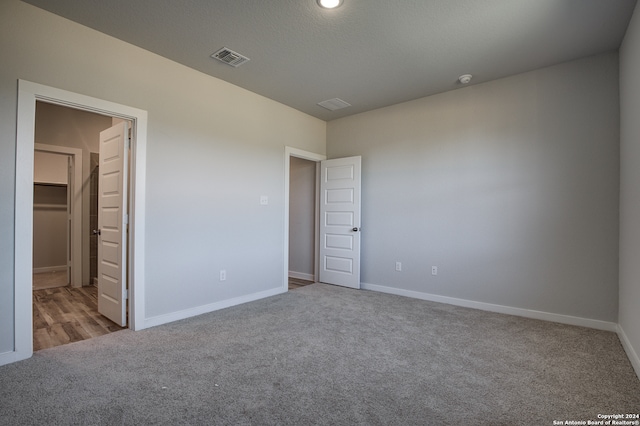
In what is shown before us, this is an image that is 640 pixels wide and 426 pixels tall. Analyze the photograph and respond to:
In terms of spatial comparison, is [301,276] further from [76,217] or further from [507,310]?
[76,217]

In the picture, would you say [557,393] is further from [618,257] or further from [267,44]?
[267,44]

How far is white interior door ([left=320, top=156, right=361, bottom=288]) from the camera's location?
187 inches

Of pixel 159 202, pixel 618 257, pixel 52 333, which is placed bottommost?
pixel 52 333

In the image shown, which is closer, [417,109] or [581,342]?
[581,342]

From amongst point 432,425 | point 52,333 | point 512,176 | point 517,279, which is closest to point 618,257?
point 517,279

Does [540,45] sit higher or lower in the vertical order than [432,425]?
higher

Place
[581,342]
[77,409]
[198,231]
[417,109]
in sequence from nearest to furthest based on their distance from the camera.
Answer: [77,409] < [581,342] < [198,231] < [417,109]

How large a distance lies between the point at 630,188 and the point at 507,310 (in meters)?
1.72

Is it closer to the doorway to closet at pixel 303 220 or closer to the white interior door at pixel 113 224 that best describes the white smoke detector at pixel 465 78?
the doorway to closet at pixel 303 220

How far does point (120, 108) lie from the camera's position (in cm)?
286

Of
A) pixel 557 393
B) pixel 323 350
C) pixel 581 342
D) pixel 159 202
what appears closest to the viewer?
pixel 557 393

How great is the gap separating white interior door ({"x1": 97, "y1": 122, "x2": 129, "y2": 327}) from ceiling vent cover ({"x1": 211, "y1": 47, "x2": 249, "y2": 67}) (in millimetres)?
1166

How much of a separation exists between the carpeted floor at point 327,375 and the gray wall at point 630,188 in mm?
335

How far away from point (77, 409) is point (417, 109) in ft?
14.9
